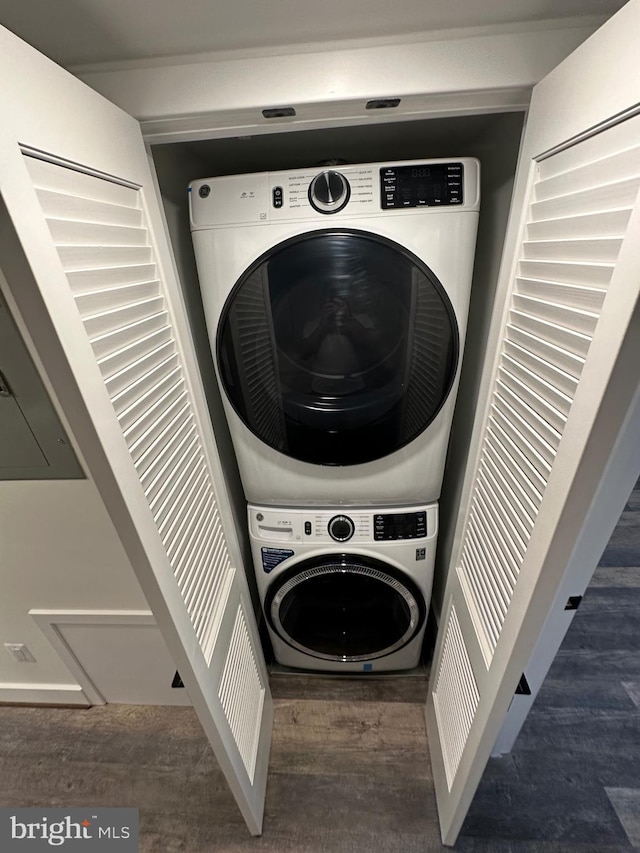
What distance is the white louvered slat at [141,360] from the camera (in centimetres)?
61

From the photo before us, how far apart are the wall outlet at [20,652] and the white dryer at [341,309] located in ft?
3.68

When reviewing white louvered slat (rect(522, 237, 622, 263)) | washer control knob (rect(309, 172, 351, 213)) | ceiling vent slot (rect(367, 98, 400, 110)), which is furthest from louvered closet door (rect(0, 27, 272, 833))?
white louvered slat (rect(522, 237, 622, 263))

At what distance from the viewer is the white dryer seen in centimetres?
94

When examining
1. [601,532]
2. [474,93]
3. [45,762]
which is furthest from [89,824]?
[474,93]

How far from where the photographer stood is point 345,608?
147cm

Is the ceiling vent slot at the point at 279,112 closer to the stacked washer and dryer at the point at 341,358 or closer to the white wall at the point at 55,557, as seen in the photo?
the stacked washer and dryer at the point at 341,358

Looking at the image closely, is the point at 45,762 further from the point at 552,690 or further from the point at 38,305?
the point at 552,690

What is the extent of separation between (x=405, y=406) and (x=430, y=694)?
1.06 metres

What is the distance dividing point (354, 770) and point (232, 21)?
201cm

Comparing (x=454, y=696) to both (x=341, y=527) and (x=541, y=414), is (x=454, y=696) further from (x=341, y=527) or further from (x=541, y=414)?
(x=541, y=414)

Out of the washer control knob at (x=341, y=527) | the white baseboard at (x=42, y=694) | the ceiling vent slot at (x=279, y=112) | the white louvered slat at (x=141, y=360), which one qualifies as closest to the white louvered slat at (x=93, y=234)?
the white louvered slat at (x=141, y=360)

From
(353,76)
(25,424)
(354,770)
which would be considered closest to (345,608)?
(354,770)

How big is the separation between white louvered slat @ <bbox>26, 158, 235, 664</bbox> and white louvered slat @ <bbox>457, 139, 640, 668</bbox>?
0.69 metres

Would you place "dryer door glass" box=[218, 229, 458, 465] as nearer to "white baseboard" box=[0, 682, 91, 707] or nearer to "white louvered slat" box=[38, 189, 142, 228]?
"white louvered slat" box=[38, 189, 142, 228]
